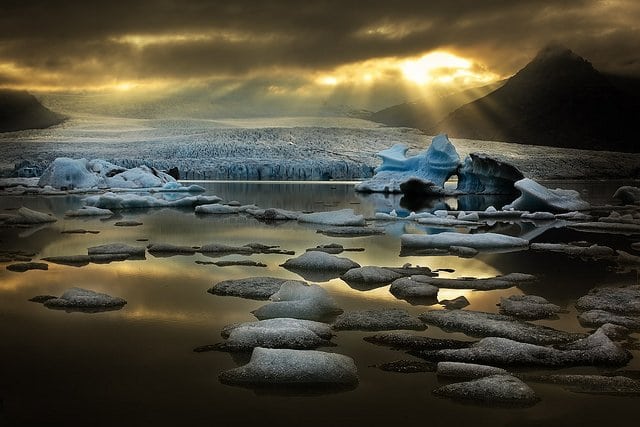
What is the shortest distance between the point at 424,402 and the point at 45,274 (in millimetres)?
4192

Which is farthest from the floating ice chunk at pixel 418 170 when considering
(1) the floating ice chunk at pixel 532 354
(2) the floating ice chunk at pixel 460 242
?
(1) the floating ice chunk at pixel 532 354

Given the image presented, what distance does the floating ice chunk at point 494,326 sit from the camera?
375 centimetres

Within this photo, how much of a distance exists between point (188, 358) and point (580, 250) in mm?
5539

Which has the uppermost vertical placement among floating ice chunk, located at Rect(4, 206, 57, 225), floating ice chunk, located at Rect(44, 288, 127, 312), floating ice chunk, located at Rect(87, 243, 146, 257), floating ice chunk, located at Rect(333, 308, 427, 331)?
floating ice chunk, located at Rect(333, 308, 427, 331)

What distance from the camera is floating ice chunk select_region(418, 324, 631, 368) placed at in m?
3.32

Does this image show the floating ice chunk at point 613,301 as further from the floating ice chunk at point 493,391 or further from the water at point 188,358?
the floating ice chunk at point 493,391

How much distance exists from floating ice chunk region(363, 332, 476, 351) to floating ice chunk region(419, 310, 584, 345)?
0.23 meters

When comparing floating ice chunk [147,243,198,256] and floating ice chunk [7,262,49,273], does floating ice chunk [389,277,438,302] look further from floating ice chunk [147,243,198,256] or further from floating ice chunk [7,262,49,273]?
floating ice chunk [7,262,49,273]

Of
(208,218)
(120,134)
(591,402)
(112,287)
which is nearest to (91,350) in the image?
(112,287)

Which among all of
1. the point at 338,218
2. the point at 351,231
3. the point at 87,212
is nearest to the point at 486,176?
the point at 338,218

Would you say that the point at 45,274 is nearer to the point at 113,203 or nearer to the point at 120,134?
the point at 113,203

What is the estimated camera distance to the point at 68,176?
73.3 ft

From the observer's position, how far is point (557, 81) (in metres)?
91.1

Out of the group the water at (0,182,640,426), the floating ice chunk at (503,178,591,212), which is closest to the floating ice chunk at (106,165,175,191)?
the floating ice chunk at (503,178,591,212)
